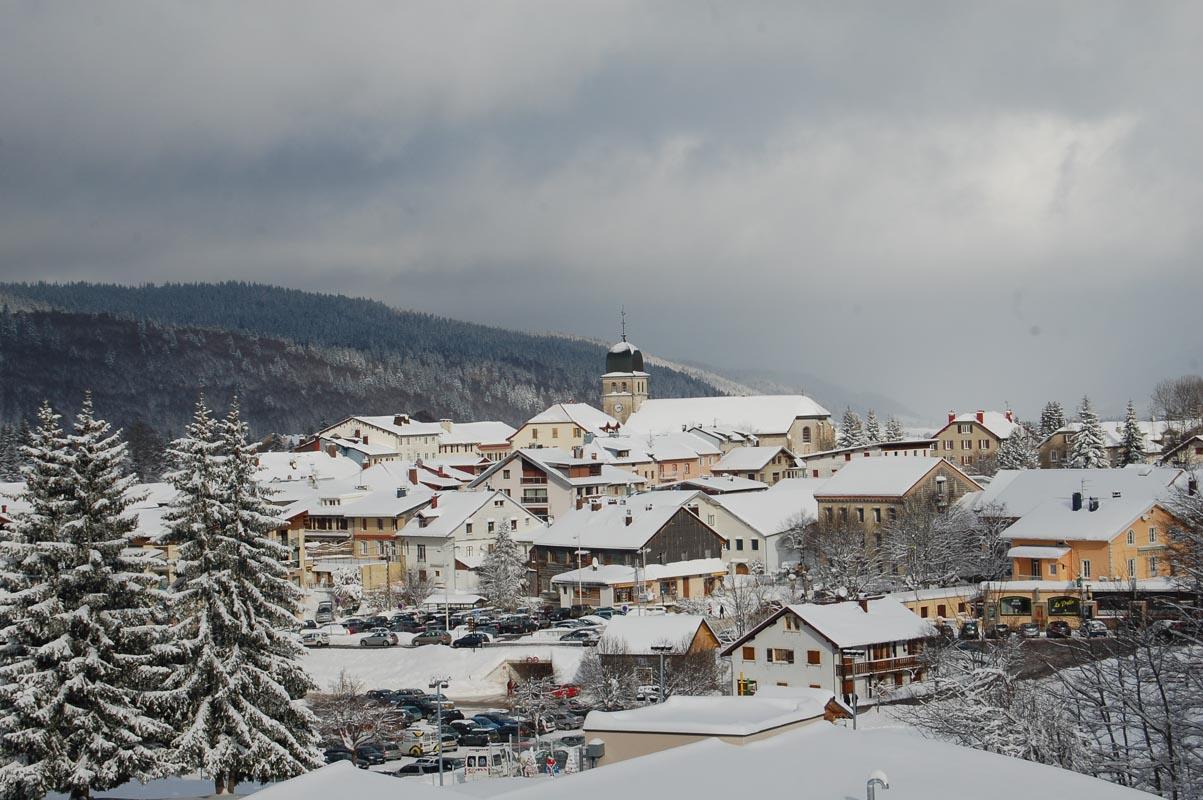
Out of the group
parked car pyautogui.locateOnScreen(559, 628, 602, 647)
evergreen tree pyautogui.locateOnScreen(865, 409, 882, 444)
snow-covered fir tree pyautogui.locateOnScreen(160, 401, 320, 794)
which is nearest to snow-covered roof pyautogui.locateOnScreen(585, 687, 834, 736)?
snow-covered fir tree pyautogui.locateOnScreen(160, 401, 320, 794)

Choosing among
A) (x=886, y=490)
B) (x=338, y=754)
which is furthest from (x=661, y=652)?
(x=886, y=490)

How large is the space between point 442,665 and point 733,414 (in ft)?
291

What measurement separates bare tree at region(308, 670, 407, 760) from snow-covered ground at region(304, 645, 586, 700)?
546cm

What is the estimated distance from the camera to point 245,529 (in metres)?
27.6

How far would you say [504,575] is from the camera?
63.6 meters

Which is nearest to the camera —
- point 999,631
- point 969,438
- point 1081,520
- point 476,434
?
point 999,631

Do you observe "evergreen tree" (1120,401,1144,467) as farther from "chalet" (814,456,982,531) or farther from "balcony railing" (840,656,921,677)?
"balcony railing" (840,656,921,677)

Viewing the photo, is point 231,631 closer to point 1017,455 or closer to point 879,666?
point 879,666

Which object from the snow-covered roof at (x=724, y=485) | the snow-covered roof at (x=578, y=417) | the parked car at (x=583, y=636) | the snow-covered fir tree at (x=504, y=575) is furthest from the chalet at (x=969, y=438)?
the parked car at (x=583, y=636)

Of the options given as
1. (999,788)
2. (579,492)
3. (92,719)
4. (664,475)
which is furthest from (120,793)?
(664,475)

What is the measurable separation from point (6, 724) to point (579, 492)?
213 feet

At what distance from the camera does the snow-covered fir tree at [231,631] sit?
87.3 ft

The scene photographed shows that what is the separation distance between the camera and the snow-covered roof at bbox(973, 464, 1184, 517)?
2352 inches

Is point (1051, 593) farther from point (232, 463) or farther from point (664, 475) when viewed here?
point (664, 475)
